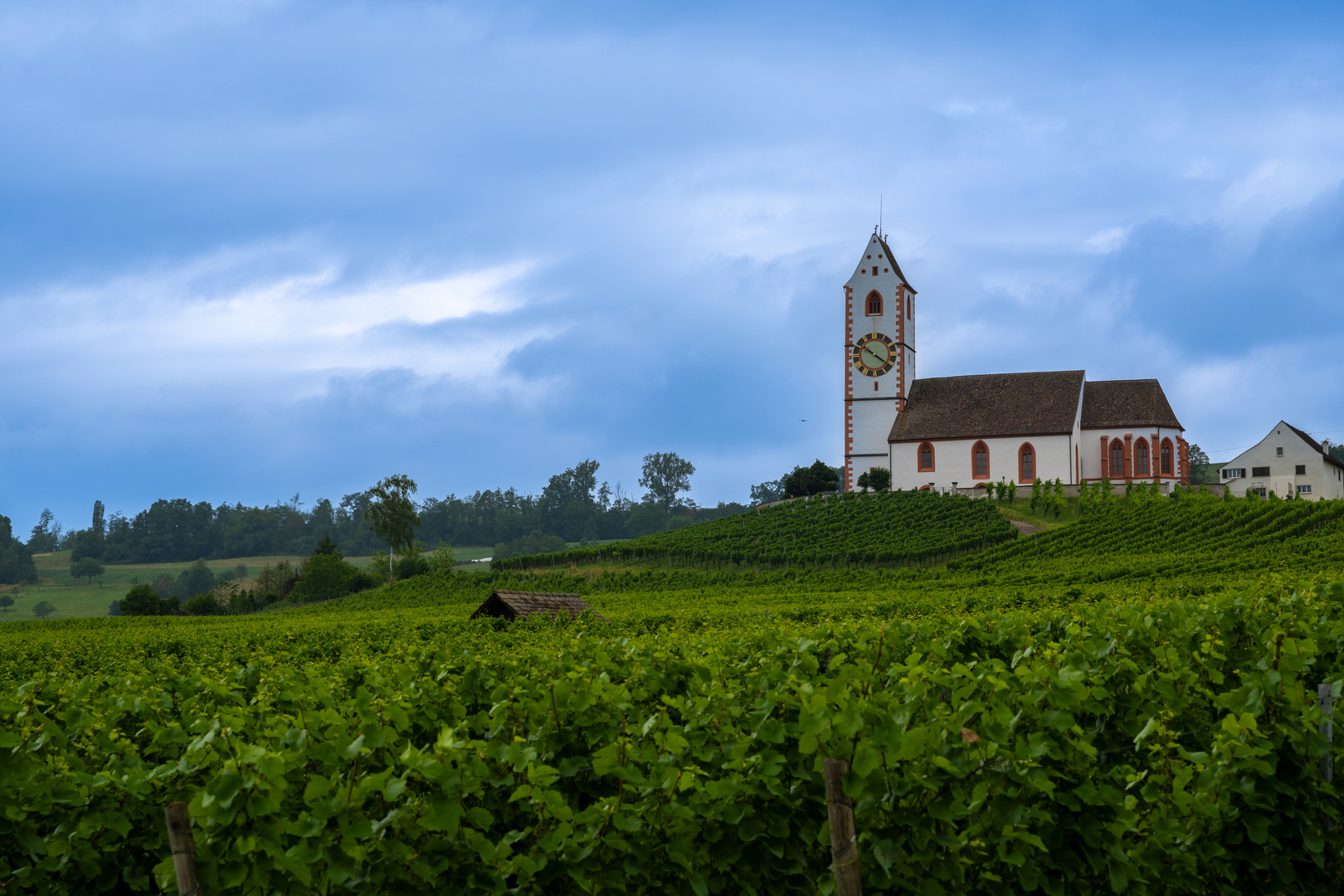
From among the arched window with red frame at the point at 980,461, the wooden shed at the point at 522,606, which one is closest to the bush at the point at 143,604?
the wooden shed at the point at 522,606

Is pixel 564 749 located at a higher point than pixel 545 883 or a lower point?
higher

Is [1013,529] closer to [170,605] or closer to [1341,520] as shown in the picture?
[1341,520]

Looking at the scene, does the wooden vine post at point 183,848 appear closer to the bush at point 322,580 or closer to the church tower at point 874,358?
the church tower at point 874,358

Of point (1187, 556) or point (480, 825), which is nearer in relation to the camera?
point (480, 825)

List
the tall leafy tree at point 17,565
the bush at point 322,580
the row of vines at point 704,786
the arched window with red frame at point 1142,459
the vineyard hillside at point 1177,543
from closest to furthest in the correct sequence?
the row of vines at point 704,786 → the vineyard hillside at point 1177,543 → the arched window with red frame at point 1142,459 → the bush at point 322,580 → the tall leafy tree at point 17,565

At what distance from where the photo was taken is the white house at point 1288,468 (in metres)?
73.5

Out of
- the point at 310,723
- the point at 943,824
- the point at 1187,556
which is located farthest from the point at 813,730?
the point at 1187,556

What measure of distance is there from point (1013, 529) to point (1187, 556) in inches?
515

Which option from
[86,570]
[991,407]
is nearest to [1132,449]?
[991,407]

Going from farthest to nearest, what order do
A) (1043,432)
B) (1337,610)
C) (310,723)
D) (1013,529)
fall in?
(1043,432), (1013,529), (1337,610), (310,723)

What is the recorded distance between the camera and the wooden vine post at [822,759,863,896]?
4219mm

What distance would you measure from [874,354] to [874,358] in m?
0.28

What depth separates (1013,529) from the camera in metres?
51.2

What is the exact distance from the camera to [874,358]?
68.3m
